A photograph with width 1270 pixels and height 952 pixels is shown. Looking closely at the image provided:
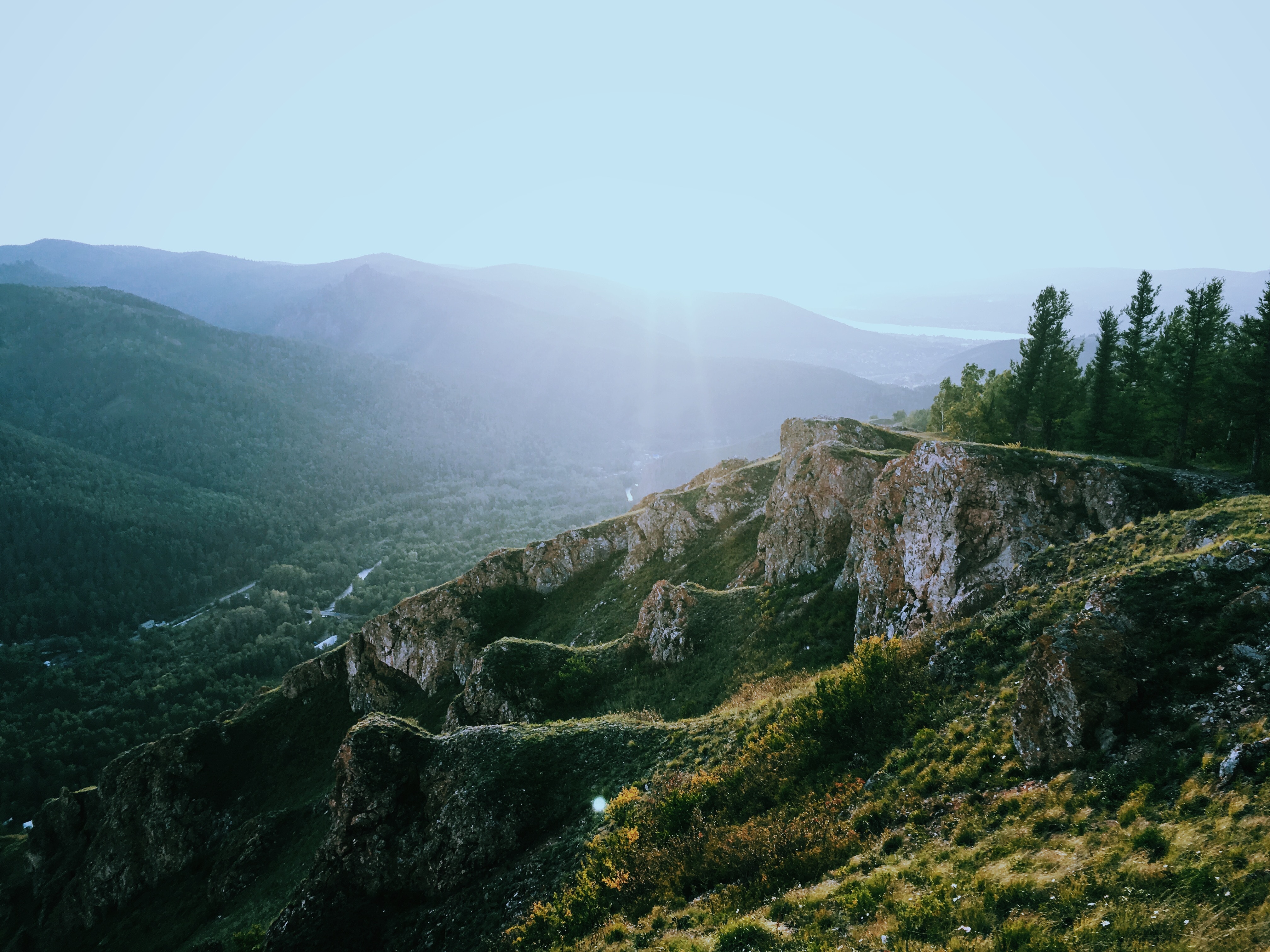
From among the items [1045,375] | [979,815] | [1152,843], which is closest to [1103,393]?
[1045,375]

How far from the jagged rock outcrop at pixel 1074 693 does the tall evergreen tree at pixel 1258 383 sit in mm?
32087

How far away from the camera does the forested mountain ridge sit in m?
11.2

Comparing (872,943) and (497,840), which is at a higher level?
(872,943)

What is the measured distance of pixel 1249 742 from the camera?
10.9m

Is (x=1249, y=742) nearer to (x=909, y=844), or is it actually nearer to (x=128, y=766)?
(x=909, y=844)

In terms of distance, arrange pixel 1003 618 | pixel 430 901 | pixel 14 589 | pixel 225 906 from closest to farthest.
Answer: pixel 1003 618 → pixel 430 901 → pixel 225 906 → pixel 14 589

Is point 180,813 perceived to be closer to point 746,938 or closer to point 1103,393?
point 746,938

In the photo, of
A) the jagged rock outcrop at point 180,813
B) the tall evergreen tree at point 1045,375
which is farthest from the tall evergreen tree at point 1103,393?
the jagged rock outcrop at point 180,813

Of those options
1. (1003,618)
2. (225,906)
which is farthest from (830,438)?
(225,906)

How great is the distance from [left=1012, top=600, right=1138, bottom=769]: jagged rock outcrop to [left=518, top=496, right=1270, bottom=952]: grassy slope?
0.38 metres

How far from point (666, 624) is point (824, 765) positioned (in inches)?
773

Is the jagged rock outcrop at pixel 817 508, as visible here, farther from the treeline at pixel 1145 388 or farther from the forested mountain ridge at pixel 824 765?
the treeline at pixel 1145 388

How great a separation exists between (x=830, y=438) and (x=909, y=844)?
39.3 metres

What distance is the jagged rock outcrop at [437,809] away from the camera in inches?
872
